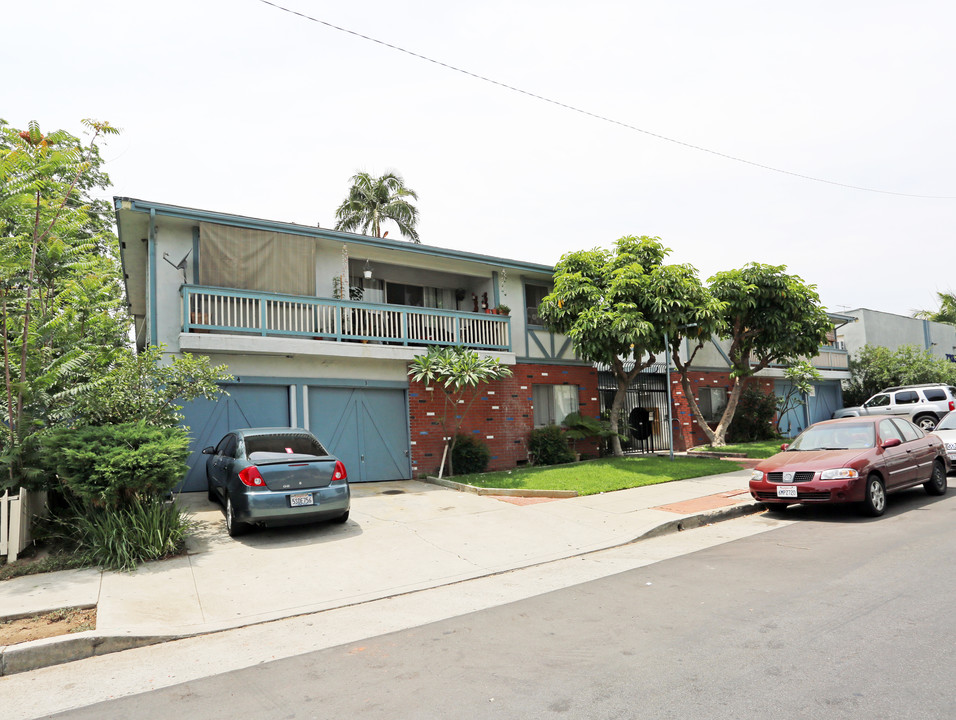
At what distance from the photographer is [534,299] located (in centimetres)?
1848

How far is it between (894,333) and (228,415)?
33575 millimetres

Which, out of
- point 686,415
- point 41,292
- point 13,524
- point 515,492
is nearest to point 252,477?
point 13,524

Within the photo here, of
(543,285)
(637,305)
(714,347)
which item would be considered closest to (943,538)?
(637,305)

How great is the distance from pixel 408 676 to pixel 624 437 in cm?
1486

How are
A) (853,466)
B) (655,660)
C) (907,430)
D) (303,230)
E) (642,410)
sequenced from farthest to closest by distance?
1. (642,410)
2. (303,230)
3. (907,430)
4. (853,466)
5. (655,660)

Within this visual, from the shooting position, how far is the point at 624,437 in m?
18.4

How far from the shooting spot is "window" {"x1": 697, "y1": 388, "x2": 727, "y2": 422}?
22.5 metres

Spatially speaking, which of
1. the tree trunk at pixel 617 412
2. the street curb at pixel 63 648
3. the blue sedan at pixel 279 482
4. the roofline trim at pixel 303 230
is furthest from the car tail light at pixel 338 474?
the tree trunk at pixel 617 412

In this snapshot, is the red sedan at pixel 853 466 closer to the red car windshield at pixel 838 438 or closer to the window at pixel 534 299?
the red car windshield at pixel 838 438

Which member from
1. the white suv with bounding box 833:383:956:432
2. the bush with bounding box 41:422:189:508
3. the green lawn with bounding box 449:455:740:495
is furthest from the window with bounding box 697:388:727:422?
the bush with bounding box 41:422:189:508

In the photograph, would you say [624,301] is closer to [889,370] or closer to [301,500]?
[301,500]

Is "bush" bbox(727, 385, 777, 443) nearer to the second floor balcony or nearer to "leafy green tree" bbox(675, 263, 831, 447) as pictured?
"leafy green tree" bbox(675, 263, 831, 447)

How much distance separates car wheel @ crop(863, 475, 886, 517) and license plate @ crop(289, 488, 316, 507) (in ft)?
25.9

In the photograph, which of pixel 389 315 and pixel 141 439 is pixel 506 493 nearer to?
pixel 389 315
